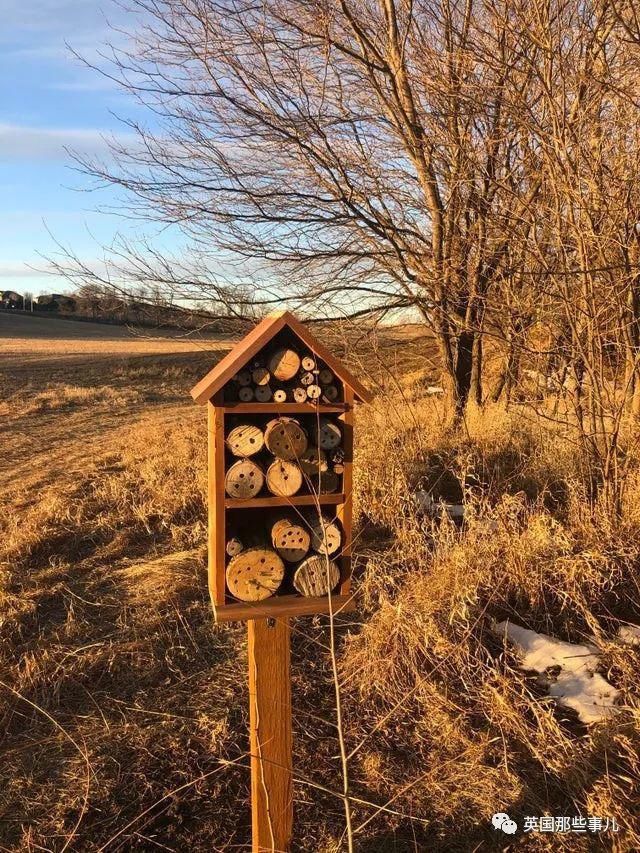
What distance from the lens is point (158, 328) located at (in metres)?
6.28

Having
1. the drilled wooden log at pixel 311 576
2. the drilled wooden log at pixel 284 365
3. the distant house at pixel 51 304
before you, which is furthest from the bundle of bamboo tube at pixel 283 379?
the distant house at pixel 51 304

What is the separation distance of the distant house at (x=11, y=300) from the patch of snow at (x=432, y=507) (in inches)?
2035

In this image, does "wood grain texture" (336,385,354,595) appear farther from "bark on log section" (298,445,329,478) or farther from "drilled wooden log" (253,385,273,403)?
"drilled wooden log" (253,385,273,403)

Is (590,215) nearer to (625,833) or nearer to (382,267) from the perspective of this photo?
(382,267)

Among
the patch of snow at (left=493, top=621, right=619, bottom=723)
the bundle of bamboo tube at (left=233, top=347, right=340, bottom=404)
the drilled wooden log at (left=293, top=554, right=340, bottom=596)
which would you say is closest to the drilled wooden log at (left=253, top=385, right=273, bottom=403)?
the bundle of bamboo tube at (left=233, top=347, right=340, bottom=404)

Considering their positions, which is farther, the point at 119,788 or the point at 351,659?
the point at 351,659

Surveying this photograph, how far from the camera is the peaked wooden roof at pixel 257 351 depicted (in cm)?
193

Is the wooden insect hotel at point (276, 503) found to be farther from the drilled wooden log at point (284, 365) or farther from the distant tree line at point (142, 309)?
Result: the distant tree line at point (142, 309)

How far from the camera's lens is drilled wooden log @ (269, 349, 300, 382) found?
80.5 inches

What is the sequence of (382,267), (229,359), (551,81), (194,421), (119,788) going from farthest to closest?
1. (194,421)
2. (382,267)
3. (551,81)
4. (119,788)
5. (229,359)

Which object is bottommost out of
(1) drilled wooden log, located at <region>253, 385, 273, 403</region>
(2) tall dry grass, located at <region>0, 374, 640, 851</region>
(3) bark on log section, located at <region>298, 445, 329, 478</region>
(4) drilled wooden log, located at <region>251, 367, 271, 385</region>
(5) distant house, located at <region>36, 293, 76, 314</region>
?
(2) tall dry grass, located at <region>0, 374, 640, 851</region>

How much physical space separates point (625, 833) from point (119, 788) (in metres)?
1.88

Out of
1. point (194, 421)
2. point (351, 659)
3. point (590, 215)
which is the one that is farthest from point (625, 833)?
point (194, 421)

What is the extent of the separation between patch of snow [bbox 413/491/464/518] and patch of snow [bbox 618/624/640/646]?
5.07ft
